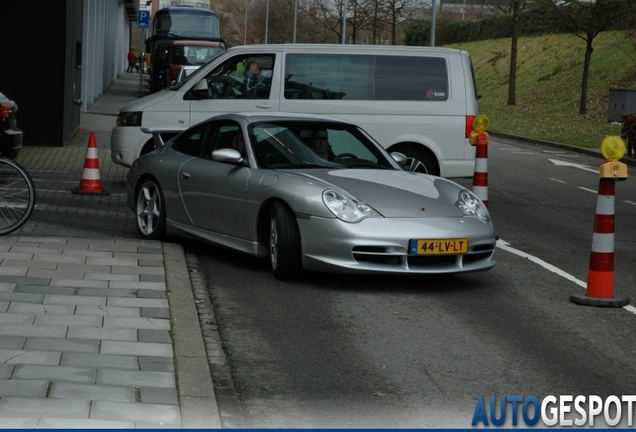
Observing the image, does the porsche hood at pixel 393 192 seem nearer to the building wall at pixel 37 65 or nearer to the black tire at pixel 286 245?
the black tire at pixel 286 245

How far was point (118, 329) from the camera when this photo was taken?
6473 mm

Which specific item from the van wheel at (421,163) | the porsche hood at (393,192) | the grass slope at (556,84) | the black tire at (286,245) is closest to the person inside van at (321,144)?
the porsche hood at (393,192)

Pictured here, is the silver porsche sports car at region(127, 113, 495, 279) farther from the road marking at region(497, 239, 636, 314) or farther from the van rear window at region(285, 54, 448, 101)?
the van rear window at region(285, 54, 448, 101)

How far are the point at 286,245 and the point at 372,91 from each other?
6.12 m

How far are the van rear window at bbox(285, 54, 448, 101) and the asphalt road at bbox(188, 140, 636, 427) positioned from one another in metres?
3.83

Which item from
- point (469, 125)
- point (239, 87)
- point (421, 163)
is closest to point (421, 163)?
point (421, 163)

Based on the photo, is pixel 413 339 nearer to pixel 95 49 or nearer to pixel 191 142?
pixel 191 142

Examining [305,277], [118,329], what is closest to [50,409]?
[118,329]

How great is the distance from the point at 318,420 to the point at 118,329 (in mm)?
1875

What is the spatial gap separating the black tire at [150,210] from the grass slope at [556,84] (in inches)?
765

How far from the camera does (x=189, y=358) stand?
19.4 feet

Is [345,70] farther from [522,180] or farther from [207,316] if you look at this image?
[207,316]

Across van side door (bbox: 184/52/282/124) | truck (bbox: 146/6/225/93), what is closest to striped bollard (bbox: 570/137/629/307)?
van side door (bbox: 184/52/282/124)

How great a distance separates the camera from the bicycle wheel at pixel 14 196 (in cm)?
991
